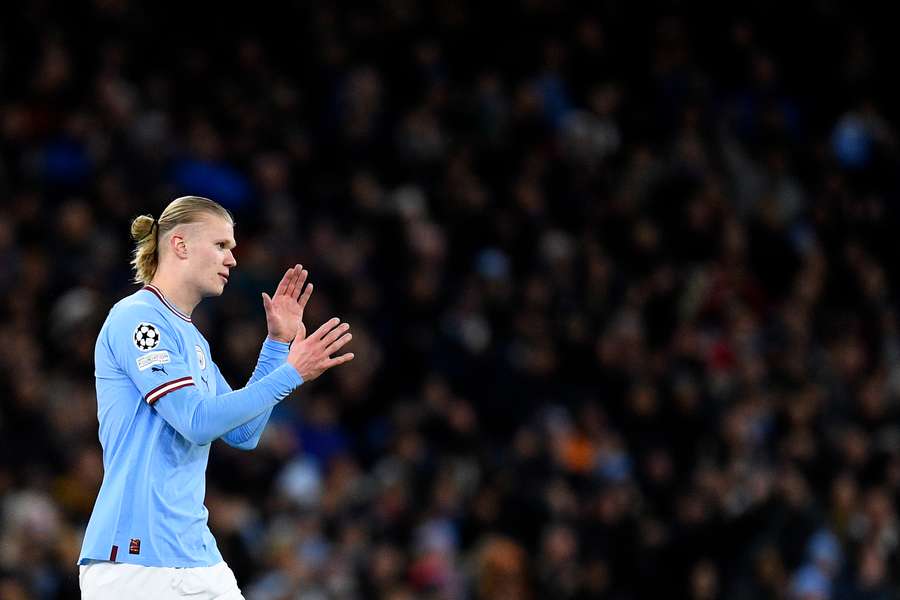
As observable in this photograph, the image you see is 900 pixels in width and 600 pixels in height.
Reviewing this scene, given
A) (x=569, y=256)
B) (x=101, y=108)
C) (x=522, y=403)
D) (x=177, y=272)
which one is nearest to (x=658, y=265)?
(x=569, y=256)

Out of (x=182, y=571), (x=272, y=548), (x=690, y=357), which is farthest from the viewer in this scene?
(x=690, y=357)

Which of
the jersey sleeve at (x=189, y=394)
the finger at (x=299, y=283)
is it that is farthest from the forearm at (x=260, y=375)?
the jersey sleeve at (x=189, y=394)

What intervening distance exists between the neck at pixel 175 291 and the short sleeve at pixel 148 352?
12 centimetres

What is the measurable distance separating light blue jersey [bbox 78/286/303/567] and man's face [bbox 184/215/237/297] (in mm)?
154

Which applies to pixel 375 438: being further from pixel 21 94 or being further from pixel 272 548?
pixel 21 94

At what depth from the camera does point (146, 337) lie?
4.90m

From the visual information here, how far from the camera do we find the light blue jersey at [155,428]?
4824mm

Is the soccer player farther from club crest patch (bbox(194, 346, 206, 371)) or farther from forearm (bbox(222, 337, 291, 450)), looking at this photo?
forearm (bbox(222, 337, 291, 450))

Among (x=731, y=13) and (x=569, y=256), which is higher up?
(x=731, y=13)

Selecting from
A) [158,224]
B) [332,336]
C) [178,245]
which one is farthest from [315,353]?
[158,224]

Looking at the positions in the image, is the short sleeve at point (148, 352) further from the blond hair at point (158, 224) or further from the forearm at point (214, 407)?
the blond hair at point (158, 224)

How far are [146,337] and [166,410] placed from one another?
0.84 feet

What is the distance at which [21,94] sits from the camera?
12523 millimetres

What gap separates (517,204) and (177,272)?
31.5 feet
